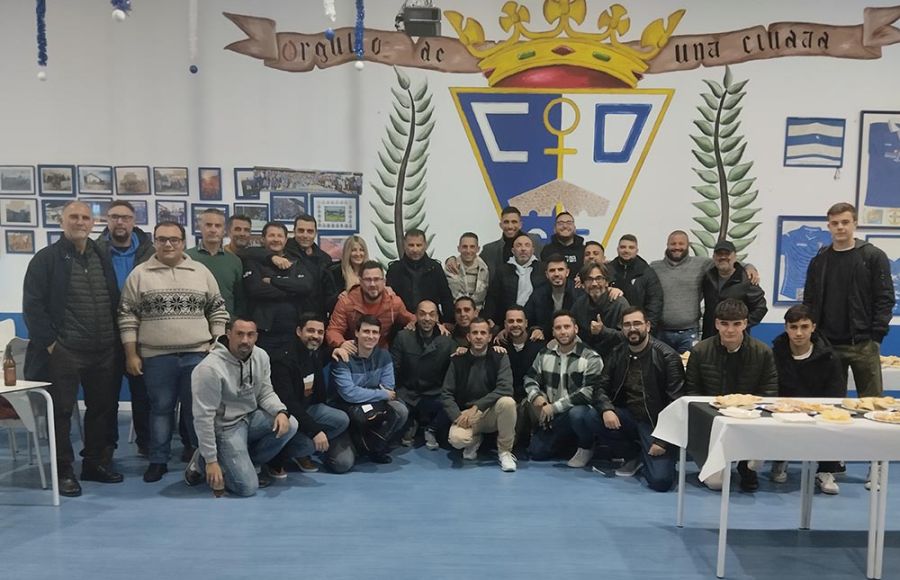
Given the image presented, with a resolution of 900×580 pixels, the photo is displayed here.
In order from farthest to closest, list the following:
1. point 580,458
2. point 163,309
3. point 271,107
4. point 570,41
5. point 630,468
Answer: point 271,107
point 570,41
point 580,458
point 630,468
point 163,309

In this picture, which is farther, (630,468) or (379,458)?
(379,458)

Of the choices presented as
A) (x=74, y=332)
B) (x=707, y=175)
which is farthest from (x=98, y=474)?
(x=707, y=175)

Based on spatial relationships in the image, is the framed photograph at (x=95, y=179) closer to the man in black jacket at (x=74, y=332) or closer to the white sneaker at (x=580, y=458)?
the man in black jacket at (x=74, y=332)

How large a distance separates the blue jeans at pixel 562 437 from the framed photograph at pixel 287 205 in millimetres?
2970

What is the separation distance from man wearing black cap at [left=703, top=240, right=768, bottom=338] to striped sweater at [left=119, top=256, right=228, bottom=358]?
384cm

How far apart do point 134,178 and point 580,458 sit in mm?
4639

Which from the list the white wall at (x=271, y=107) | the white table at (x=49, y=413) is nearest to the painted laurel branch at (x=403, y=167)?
the white wall at (x=271, y=107)

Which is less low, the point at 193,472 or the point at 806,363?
the point at 806,363

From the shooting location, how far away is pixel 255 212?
6.05 metres

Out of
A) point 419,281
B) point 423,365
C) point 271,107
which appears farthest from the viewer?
point 271,107

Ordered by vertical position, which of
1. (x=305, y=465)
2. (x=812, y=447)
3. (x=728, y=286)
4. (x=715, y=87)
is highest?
(x=715, y=87)

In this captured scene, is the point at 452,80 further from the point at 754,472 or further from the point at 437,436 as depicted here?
the point at 754,472

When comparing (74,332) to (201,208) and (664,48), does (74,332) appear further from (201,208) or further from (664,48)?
(664,48)

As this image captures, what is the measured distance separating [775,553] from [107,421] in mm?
4006
